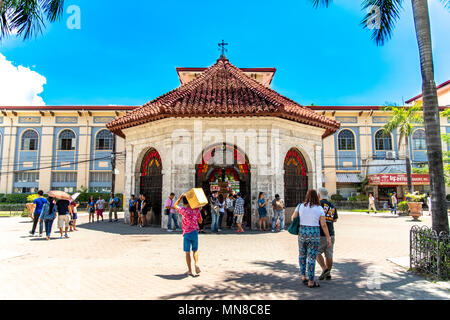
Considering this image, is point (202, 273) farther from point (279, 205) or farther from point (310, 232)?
point (279, 205)

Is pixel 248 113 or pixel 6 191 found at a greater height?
pixel 248 113

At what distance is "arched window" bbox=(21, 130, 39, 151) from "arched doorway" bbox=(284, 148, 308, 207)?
32090 millimetres

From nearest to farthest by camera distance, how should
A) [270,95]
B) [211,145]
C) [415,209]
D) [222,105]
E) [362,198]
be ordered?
[222,105]
[211,145]
[270,95]
[415,209]
[362,198]

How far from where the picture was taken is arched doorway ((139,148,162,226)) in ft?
46.3

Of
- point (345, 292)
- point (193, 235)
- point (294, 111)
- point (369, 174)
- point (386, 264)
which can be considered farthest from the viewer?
point (369, 174)

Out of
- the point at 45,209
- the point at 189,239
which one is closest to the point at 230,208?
the point at 45,209

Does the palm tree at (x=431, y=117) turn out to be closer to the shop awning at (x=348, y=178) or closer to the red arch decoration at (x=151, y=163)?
the red arch decoration at (x=151, y=163)

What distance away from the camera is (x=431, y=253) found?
5.98 metres

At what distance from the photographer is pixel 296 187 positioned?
1462 centimetres

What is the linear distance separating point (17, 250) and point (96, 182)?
26534 mm

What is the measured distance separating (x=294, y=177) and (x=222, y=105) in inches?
204

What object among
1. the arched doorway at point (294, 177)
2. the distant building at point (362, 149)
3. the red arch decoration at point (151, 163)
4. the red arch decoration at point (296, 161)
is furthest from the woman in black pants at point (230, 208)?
the distant building at point (362, 149)
